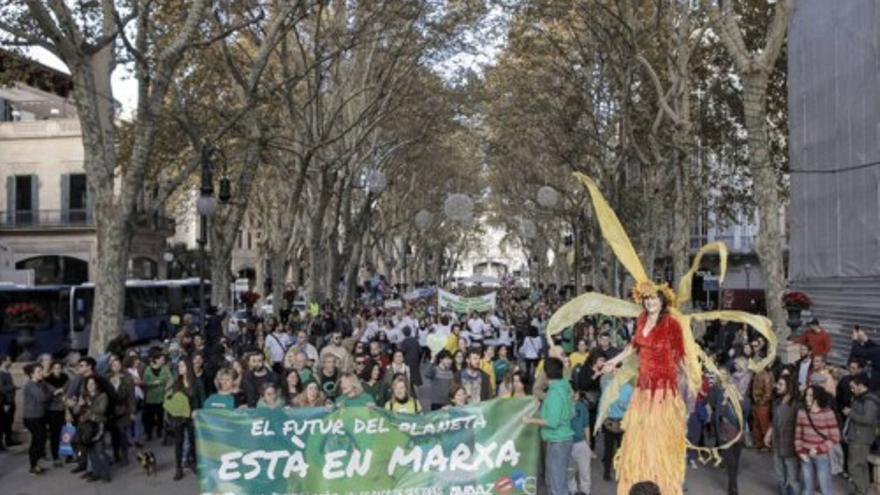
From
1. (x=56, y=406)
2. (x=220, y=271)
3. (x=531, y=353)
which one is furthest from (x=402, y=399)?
(x=220, y=271)

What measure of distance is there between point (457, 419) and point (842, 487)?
16.2 feet

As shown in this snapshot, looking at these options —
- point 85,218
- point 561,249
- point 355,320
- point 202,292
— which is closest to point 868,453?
point 202,292

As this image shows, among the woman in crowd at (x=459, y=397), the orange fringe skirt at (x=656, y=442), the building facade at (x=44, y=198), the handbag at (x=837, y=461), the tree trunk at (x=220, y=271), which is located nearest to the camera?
the orange fringe skirt at (x=656, y=442)

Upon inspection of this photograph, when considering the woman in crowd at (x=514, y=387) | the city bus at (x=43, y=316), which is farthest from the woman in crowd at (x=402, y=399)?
the city bus at (x=43, y=316)

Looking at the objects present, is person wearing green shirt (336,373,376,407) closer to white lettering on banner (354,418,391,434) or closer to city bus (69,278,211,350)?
white lettering on banner (354,418,391,434)

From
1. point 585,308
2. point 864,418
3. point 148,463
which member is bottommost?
point 148,463

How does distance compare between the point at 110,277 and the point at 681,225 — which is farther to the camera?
the point at 681,225

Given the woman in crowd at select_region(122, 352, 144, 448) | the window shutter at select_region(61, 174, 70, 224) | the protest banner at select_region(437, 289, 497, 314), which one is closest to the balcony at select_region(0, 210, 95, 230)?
the window shutter at select_region(61, 174, 70, 224)

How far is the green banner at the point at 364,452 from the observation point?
907 cm

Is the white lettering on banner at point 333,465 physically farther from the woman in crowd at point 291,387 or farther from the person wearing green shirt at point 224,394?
the woman in crowd at point 291,387

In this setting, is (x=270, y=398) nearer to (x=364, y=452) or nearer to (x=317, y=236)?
(x=364, y=452)

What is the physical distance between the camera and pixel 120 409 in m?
12.6

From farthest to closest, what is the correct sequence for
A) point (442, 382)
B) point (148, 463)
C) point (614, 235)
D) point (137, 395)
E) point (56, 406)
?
point (137, 395), point (442, 382), point (56, 406), point (148, 463), point (614, 235)

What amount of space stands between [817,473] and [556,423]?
2.80 m
